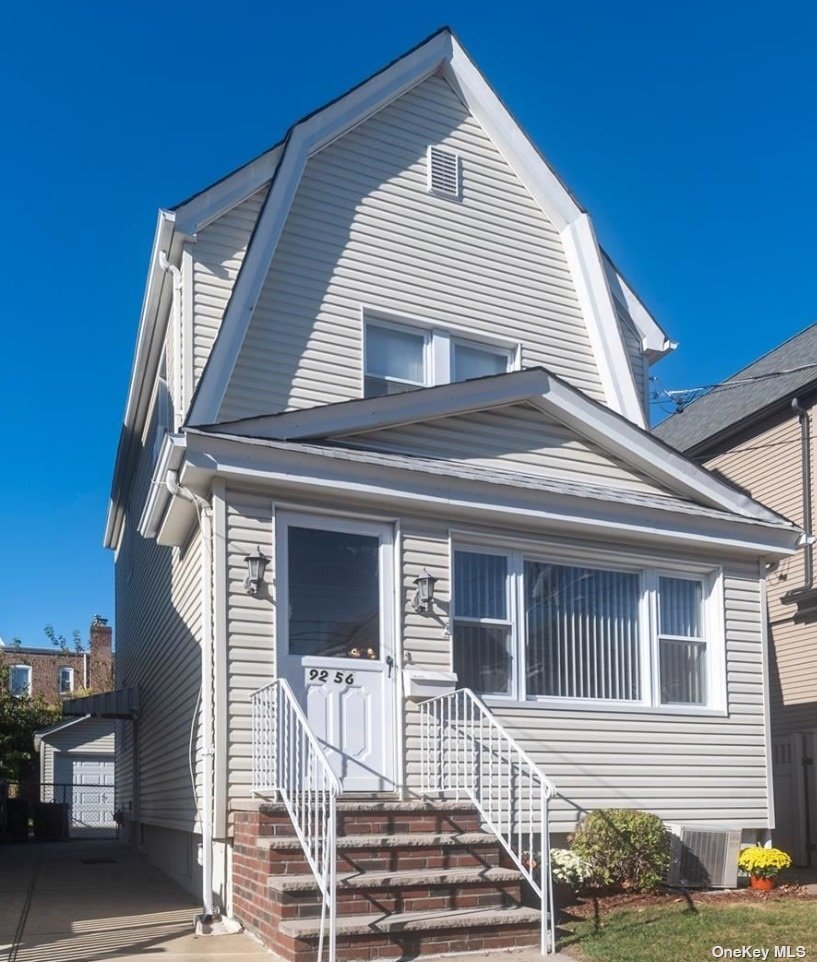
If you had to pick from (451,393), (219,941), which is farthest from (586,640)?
(219,941)

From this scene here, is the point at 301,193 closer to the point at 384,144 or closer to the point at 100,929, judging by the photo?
the point at 384,144

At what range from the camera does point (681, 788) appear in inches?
453

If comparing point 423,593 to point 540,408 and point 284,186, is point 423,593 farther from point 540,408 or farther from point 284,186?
point 284,186

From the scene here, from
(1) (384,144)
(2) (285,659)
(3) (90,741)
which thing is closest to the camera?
(2) (285,659)

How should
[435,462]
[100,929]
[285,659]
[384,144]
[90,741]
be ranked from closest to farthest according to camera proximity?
[100,929] → [285,659] → [435,462] → [384,144] → [90,741]

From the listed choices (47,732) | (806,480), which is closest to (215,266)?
(806,480)

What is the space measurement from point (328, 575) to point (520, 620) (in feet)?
6.54

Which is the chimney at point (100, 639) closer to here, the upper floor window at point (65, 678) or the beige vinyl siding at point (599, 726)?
the upper floor window at point (65, 678)

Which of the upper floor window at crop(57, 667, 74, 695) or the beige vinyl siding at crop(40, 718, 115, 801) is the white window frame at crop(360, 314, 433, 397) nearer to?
the beige vinyl siding at crop(40, 718, 115, 801)

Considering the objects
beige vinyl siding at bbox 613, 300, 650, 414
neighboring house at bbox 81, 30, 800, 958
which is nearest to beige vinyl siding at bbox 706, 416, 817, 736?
beige vinyl siding at bbox 613, 300, 650, 414

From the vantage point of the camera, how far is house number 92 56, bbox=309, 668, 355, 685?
32.5ft

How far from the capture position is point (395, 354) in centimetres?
1252

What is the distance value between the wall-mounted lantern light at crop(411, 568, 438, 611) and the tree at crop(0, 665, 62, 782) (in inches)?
683

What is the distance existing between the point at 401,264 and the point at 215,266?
2.05 metres
